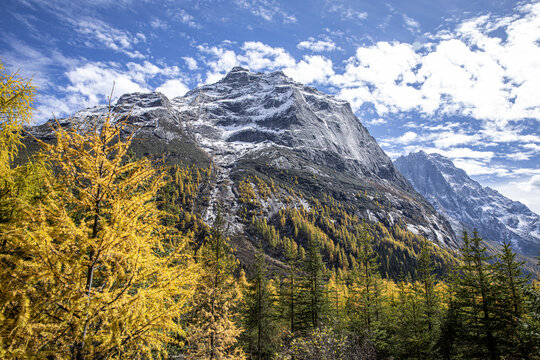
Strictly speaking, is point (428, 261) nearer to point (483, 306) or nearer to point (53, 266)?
point (483, 306)

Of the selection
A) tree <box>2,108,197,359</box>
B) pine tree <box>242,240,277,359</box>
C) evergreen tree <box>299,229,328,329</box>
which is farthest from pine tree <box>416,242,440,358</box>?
tree <box>2,108,197,359</box>

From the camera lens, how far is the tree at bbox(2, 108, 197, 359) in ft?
12.9

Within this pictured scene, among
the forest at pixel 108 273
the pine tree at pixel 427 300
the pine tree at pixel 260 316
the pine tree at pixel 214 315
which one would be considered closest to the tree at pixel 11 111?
the forest at pixel 108 273

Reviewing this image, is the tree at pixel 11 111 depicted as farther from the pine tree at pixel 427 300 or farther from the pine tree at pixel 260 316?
the pine tree at pixel 427 300

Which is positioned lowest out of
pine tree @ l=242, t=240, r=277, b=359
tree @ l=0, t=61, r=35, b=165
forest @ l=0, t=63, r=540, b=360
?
pine tree @ l=242, t=240, r=277, b=359

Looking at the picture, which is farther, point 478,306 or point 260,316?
point 260,316

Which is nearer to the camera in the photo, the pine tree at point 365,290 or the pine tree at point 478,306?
the pine tree at point 478,306

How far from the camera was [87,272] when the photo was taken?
461 cm

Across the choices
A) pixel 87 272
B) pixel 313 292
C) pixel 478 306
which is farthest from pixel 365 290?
pixel 87 272

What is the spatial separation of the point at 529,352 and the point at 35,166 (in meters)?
25.8

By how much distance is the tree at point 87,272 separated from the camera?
3945 millimetres

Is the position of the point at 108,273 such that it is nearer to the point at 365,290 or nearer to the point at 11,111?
the point at 11,111

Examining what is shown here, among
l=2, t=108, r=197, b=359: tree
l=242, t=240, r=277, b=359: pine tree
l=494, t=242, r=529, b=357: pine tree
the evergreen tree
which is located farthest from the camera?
l=242, t=240, r=277, b=359: pine tree

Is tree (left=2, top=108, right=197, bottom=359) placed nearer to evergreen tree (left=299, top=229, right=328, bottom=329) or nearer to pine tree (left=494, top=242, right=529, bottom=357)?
evergreen tree (left=299, top=229, right=328, bottom=329)
